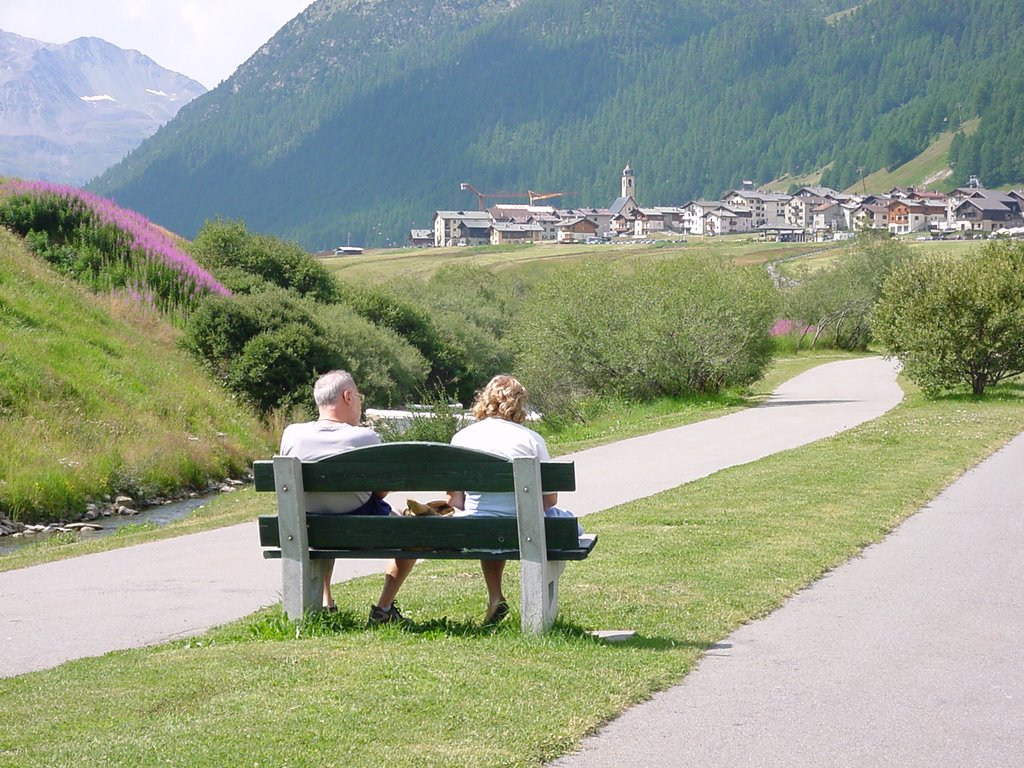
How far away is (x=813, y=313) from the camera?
74375mm

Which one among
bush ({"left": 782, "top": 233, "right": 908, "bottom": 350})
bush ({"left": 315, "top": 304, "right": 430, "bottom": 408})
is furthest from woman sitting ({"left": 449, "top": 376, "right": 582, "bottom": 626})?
→ bush ({"left": 782, "top": 233, "right": 908, "bottom": 350})

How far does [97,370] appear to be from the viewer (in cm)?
2809

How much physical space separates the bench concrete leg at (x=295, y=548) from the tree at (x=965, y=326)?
2781 centimetres

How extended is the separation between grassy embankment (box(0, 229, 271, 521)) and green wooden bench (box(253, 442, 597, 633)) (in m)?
13.7

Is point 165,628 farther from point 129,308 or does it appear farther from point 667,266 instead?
point 667,266

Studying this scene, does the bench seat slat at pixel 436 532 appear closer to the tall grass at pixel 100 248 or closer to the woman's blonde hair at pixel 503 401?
the woman's blonde hair at pixel 503 401

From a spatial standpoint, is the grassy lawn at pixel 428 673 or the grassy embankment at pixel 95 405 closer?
the grassy lawn at pixel 428 673

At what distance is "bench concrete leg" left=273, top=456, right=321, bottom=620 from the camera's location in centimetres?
756

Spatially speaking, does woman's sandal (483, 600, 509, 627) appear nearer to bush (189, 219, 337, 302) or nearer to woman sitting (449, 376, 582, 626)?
woman sitting (449, 376, 582, 626)

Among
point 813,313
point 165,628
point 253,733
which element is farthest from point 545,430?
point 813,313

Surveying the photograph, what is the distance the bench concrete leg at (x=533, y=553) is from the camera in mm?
7281

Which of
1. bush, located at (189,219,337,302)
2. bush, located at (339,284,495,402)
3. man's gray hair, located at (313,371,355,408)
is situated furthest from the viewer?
bush, located at (339,284,495,402)

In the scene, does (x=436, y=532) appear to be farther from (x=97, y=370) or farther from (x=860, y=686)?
(x=97, y=370)

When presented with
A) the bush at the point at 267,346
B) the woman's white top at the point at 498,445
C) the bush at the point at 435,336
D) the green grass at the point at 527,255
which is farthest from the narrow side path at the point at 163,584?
the green grass at the point at 527,255
